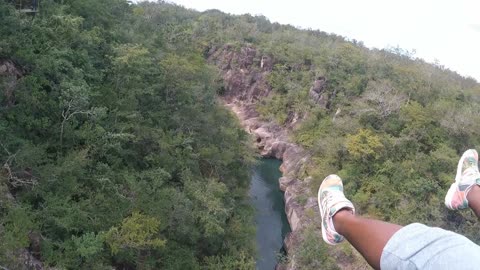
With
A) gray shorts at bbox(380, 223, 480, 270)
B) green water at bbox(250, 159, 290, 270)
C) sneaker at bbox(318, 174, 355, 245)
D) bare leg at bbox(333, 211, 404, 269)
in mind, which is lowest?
green water at bbox(250, 159, 290, 270)

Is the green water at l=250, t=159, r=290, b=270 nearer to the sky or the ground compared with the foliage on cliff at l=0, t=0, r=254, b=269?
nearer to the ground

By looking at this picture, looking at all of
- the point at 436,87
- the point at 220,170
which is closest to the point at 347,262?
the point at 220,170

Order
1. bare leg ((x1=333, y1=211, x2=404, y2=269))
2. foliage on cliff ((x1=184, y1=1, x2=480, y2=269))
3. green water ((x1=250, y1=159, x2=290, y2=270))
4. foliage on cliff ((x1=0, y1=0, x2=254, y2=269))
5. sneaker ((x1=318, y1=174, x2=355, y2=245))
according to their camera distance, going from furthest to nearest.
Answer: green water ((x1=250, y1=159, x2=290, y2=270)), foliage on cliff ((x1=184, y1=1, x2=480, y2=269)), foliage on cliff ((x1=0, y1=0, x2=254, y2=269)), sneaker ((x1=318, y1=174, x2=355, y2=245)), bare leg ((x1=333, y1=211, x2=404, y2=269))

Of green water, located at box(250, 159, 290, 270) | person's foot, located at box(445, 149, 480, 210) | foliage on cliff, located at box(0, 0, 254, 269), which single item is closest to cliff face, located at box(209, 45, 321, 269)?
green water, located at box(250, 159, 290, 270)

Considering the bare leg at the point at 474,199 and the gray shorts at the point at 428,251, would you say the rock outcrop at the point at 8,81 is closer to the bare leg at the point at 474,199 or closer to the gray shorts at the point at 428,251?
the bare leg at the point at 474,199

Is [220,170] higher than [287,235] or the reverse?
higher

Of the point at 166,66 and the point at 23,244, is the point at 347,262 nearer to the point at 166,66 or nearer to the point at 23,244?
the point at 166,66

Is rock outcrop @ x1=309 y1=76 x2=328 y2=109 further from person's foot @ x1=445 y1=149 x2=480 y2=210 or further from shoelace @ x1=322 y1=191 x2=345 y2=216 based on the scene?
shoelace @ x1=322 y1=191 x2=345 y2=216
